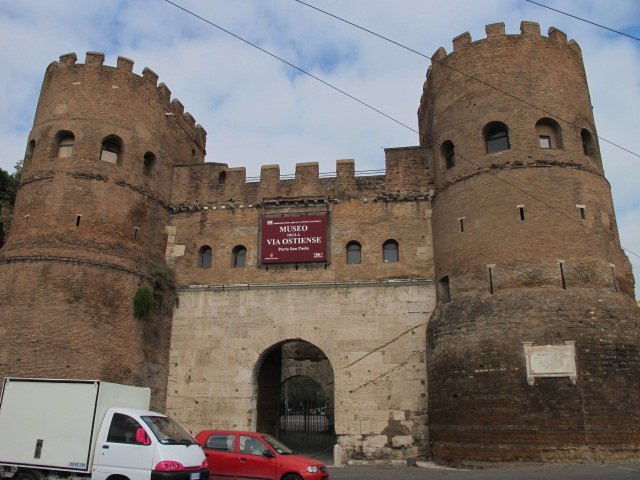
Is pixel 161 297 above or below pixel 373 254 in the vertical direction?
below

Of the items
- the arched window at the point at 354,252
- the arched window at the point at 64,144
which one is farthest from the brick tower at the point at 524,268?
the arched window at the point at 64,144

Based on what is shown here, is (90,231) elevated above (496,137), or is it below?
below

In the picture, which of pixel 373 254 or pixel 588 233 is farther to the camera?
pixel 373 254

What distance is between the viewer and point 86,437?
33.2ft

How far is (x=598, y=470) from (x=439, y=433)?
4439 millimetres

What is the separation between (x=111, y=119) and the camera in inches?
752

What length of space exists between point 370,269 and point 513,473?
7.94 meters

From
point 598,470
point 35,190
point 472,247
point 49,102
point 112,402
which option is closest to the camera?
point 112,402

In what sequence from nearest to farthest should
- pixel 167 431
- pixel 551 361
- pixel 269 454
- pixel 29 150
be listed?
pixel 167 431
pixel 269 454
pixel 551 361
pixel 29 150

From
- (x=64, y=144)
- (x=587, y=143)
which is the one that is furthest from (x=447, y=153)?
(x=64, y=144)

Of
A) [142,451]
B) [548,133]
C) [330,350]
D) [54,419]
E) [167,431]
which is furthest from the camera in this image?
[330,350]

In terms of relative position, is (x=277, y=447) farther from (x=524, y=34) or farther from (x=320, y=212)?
(x=524, y=34)

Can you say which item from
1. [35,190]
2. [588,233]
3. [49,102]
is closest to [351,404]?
[588,233]

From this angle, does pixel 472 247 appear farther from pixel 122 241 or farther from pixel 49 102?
pixel 49 102
